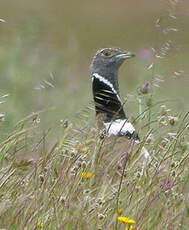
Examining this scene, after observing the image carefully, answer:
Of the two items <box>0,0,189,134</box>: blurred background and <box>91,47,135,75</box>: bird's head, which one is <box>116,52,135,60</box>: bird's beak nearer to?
<box>91,47,135,75</box>: bird's head

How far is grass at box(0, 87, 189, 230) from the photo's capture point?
16.0 feet

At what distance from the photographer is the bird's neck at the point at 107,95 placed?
21.3 feet

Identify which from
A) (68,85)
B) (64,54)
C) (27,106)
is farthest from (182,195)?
(64,54)

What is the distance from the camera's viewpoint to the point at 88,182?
536 centimetres

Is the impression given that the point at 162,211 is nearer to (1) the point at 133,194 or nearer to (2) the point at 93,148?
(1) the point at 133,194

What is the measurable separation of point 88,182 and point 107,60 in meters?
1.69

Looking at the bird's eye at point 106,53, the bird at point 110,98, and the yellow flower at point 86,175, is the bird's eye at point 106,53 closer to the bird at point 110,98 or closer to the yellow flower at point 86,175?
the bird at point 110,98

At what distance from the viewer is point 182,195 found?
5195mm

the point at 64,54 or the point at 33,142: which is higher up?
the point at 33,142

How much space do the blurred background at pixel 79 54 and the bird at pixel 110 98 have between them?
0.15 meters

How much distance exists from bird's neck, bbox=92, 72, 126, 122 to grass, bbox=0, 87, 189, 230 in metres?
0.45

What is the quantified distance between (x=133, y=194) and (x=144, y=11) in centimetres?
1108

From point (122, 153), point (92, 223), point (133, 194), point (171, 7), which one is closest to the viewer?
point (92, 223)

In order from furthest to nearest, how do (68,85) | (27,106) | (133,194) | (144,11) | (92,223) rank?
(144,11)
(68,85)
(27,106)
(133,194)
(92,223)
